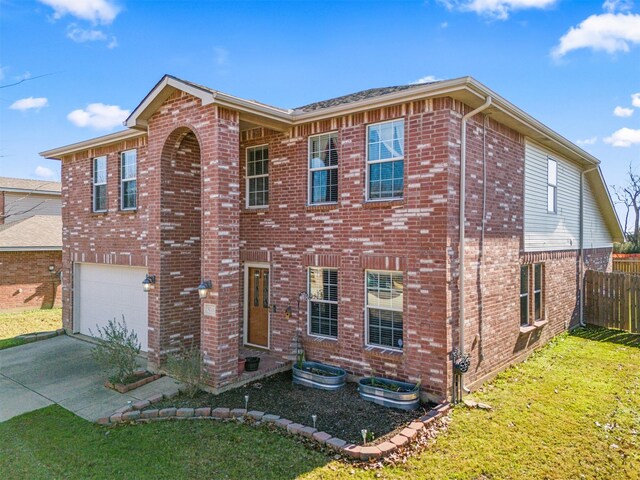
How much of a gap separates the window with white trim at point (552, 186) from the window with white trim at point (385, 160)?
6.08 meters

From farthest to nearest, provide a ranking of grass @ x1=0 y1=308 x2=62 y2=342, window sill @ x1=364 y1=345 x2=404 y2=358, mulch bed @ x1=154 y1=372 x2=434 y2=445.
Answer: grass @ x1=0 y1=308 x2=62 y2=342
window sill @ x1=364 y1=345 x2=404 y2=358
mulch bed @ x1=154 y1=372 x2=434 y2=445

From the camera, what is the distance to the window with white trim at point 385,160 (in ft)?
26.1

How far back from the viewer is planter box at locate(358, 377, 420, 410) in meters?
7.15

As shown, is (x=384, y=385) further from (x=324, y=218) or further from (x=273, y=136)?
(x=273, y=136)

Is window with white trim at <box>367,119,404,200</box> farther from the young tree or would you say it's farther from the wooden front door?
the young tree

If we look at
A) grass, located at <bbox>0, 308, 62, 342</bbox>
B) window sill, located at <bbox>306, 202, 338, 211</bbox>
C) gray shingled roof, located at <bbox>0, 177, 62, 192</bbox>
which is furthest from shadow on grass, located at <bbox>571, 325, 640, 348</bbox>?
gray shingled roof, located at <bbox>0, 177, 62, 192</bbox>

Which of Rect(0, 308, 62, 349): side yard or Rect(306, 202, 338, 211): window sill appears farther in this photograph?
Rect(0, 308, 62, 349): side yard

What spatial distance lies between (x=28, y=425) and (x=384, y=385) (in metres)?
6.31

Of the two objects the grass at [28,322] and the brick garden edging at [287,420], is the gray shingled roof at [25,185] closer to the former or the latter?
the grass at [28,322]

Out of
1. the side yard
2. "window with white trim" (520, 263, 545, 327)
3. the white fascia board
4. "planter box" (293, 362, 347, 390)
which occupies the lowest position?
the side yard

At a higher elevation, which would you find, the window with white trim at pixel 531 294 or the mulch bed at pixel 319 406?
the window with white trim at pixel 531 294

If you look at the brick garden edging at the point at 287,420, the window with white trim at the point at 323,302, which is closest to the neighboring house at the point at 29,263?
the brick garden edging at the point at 287,420

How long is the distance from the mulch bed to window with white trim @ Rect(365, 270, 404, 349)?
3.81 ft

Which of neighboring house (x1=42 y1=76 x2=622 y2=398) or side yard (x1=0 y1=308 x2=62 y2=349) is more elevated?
neighboring house (x1=42 y1=76 x2=622 y2=398)
